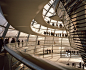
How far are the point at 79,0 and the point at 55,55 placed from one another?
57.9 feet

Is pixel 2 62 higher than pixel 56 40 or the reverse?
the reverse

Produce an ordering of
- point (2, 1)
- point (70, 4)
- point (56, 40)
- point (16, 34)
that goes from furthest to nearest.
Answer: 1. point (56, 40)
2. point (16, 34)
3. point (70, 4)
4. point (2, 1)

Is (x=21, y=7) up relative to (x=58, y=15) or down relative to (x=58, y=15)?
down

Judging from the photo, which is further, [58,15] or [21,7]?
[58,15]

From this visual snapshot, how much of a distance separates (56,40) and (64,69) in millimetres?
23864

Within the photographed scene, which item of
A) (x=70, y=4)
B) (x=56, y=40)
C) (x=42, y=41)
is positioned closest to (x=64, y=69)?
(x=70, y=4)

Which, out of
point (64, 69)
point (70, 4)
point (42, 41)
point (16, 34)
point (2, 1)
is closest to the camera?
point (64, 69)

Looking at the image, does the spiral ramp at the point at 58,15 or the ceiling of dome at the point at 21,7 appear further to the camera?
the spiral ramp at the point at 58,15

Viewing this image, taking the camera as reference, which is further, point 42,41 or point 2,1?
point 42,41

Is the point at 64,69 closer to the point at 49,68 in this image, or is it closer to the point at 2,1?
the point at 49,68

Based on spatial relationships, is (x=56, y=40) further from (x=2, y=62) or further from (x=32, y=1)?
(x=32, y=1)

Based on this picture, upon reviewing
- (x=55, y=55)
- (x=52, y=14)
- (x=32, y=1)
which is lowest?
(x=55, y=55)

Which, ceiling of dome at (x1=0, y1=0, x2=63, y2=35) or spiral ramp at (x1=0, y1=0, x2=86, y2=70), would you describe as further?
spiral ramp at (x1=0, y1=0, x2=86, y2=70)

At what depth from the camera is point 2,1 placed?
13.4ft
